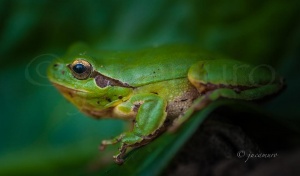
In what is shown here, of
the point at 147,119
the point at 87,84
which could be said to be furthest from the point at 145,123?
the point at 87,84

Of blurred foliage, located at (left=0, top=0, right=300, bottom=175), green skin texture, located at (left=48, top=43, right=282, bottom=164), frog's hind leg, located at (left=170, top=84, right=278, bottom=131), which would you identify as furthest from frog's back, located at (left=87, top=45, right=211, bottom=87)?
blurred foliage, located at (left=0, top=0, right=300, bottom=175)

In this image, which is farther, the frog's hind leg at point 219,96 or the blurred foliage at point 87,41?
the blurred foliage at point 87,41

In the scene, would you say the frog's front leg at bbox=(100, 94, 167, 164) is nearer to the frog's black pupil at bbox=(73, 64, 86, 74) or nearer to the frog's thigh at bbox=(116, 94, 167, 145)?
the frog's thigh at bbox=(116, 94, 167, 145)

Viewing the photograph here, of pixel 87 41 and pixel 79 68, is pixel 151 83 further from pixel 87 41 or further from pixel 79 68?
pixel 87 41

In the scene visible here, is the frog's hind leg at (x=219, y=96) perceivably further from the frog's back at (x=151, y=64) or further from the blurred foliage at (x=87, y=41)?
the blurred foliage at (x=87, y=41)

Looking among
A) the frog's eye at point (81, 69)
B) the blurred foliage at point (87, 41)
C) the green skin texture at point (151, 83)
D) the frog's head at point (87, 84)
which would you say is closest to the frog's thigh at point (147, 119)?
the green skin texture at point (151, 83)
